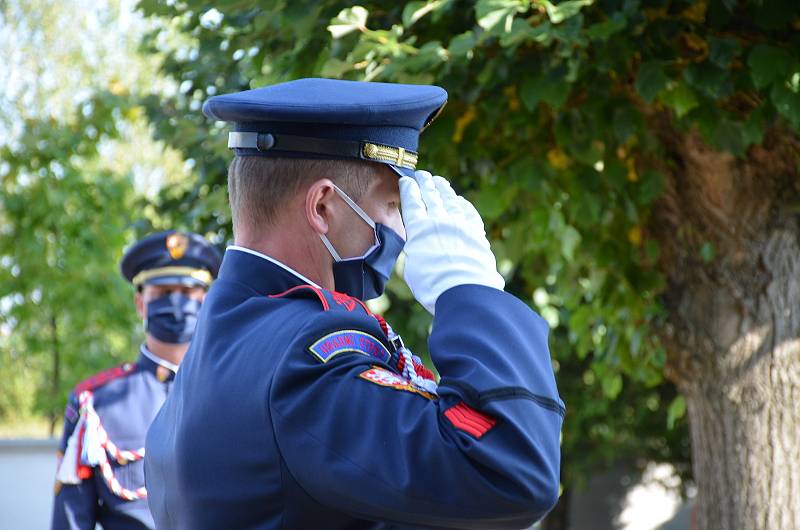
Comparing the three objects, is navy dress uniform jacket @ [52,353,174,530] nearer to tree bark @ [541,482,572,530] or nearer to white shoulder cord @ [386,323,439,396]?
white shoulder cord @ [386,323,439,396]

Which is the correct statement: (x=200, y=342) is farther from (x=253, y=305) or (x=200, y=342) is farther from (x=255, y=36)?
(x=255, y=36)

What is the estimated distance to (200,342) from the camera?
1.79 m

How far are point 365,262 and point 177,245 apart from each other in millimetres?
3041

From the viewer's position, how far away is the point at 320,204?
1729mm

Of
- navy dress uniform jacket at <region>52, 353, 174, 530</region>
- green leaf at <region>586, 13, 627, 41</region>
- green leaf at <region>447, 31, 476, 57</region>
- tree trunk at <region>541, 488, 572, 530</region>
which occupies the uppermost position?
green leaf at <region>447, 31, 476, 57</region>

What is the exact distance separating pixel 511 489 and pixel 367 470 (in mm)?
186

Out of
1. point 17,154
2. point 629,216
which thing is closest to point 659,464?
point 17,154

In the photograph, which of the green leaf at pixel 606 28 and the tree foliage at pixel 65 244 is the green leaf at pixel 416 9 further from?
the tree foliage at pixel 65 244

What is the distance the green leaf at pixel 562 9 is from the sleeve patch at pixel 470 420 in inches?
86.6

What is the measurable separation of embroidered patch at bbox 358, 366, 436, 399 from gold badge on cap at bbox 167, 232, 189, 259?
3.18 m

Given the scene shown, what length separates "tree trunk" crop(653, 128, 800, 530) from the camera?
423 centimetres

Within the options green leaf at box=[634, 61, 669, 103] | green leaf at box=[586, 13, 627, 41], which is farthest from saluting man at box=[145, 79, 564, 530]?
green leaf at box=[634, 61, 669, 103]

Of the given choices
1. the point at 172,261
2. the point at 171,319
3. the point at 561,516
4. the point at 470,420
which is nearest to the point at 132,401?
the point at 171,319

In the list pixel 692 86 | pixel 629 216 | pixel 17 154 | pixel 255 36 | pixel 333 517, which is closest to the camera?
pixel 333 517
